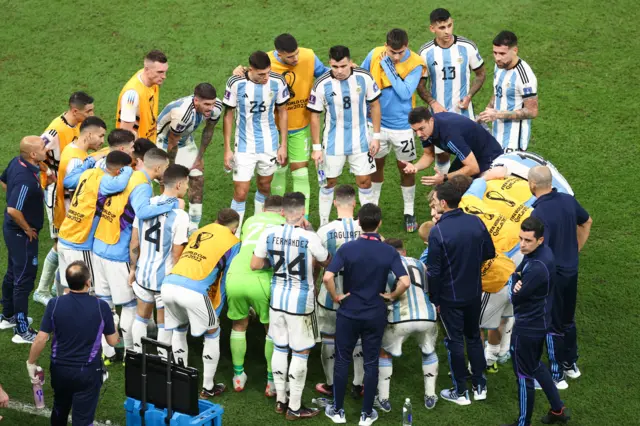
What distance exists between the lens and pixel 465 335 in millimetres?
8078

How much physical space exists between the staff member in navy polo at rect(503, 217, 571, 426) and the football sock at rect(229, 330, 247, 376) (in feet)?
7.44

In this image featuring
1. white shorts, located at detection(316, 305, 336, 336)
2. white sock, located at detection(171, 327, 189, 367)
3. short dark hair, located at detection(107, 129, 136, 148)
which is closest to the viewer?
white shorts, located at detection(316, 305, 336, 336)

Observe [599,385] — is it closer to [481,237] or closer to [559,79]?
[481,237]

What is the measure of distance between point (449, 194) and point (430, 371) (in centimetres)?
151

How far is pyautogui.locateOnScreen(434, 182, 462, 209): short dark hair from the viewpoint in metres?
7.74

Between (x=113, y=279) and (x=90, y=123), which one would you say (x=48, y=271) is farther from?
(x=90, y=123)

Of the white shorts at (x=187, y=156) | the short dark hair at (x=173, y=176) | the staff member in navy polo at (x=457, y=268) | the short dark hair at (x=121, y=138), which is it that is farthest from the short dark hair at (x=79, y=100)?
the staff member in navy polo at (x=457, y=268)

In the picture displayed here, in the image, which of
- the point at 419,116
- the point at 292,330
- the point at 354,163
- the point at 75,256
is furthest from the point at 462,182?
the point at 75,256

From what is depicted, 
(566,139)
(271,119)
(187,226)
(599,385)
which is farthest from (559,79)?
(187,226)

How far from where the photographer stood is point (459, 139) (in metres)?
9.28

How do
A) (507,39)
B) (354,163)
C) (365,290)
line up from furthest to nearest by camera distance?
(354,163) → (507,39) → (365,290)

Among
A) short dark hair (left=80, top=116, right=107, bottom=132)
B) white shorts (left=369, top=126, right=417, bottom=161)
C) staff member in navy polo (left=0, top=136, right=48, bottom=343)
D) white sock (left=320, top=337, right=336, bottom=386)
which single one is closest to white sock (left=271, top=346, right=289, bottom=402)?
white sock (left=320, top=337, right=336, bottom=386)

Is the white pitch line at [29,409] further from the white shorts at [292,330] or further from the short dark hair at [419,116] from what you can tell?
the short dark hair at [419,116]

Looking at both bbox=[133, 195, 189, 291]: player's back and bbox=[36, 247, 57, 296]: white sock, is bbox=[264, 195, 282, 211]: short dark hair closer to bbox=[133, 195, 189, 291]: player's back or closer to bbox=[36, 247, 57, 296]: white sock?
bbox=[133, 195, 189, 291]: player's back
